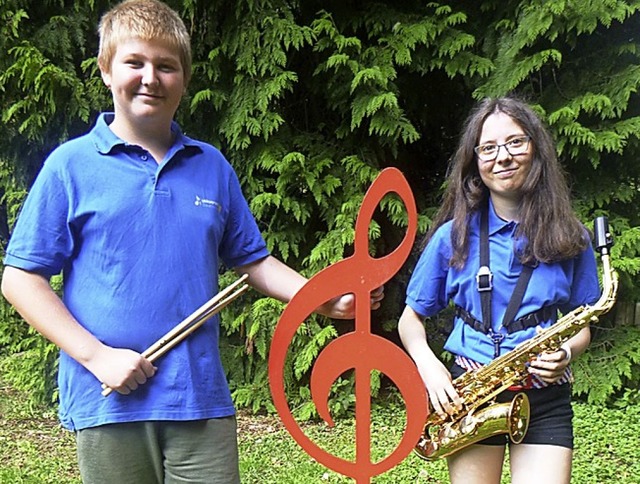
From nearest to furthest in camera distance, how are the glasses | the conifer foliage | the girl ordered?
the girl, the glasses, the conifer foliage

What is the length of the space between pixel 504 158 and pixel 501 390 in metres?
0.80

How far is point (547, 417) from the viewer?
220cm

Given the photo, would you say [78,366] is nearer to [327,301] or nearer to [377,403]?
[327,301]

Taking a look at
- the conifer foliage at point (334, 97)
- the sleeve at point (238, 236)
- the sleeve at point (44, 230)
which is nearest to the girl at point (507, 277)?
the sleeve at point (238, 236)

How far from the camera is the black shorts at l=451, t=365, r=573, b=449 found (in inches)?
85.6

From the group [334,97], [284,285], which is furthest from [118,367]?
[334,97]

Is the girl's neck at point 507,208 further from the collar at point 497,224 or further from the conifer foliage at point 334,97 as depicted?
the conifer foliage at point 334,97

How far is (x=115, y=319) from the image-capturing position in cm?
181

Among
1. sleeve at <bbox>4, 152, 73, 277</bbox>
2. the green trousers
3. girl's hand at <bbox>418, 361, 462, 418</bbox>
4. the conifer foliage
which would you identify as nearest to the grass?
the conifer foliage

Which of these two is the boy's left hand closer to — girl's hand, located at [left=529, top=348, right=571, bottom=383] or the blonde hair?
girl's hand, located at [left=529, top=348, right=571, bottom=383]

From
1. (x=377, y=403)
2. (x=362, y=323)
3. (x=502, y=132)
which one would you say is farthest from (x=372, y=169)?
(x=362, y=323)

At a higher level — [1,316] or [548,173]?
[548,173]

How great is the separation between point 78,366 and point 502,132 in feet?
5.27

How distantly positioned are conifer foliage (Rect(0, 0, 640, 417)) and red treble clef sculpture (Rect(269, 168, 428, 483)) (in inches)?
117
